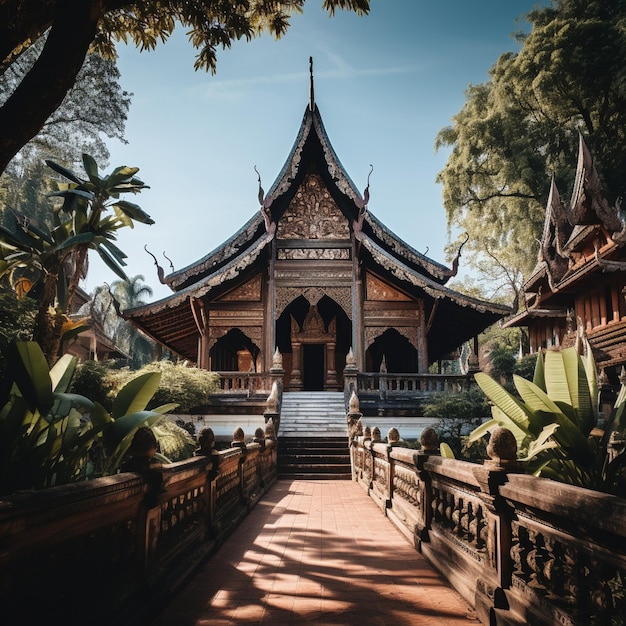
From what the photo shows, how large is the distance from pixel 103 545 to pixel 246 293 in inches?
532

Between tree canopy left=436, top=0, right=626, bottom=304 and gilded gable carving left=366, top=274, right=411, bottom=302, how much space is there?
10.7 m

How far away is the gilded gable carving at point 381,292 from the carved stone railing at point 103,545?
12.0 meters

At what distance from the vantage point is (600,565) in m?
1.96

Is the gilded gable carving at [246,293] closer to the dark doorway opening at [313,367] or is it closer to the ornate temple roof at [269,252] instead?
the ornate temple roof at [269,252]

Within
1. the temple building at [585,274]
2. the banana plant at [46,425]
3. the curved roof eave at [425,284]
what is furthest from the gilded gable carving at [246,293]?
the banana plant at [46,425]

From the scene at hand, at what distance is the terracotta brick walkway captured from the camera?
2939 millimetres

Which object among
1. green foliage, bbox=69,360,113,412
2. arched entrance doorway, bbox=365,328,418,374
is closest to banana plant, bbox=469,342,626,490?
green foliage, bbox=69,360,113,412

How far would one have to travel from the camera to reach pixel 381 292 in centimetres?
1589

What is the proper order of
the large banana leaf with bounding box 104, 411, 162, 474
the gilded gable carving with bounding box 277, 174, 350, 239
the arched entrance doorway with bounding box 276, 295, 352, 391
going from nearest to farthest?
the large banana leaf with bounding box 104, 411, 162, 474 < the gilded gable carving with bounding box 277, 174, 350, 239 < the arched entrance doorway with bounding box 276, 295, 352, 391

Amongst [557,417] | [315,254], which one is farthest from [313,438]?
[557,417]

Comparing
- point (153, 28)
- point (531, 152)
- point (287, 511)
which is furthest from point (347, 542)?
point (531, 152)

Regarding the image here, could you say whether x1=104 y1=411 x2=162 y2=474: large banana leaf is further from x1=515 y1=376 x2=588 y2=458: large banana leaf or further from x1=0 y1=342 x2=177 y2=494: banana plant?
x1=515 y1=376 x2=588 y2=458: large banana leaf

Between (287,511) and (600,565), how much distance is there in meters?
5.16

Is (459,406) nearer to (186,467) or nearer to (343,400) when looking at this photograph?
(343,400)
